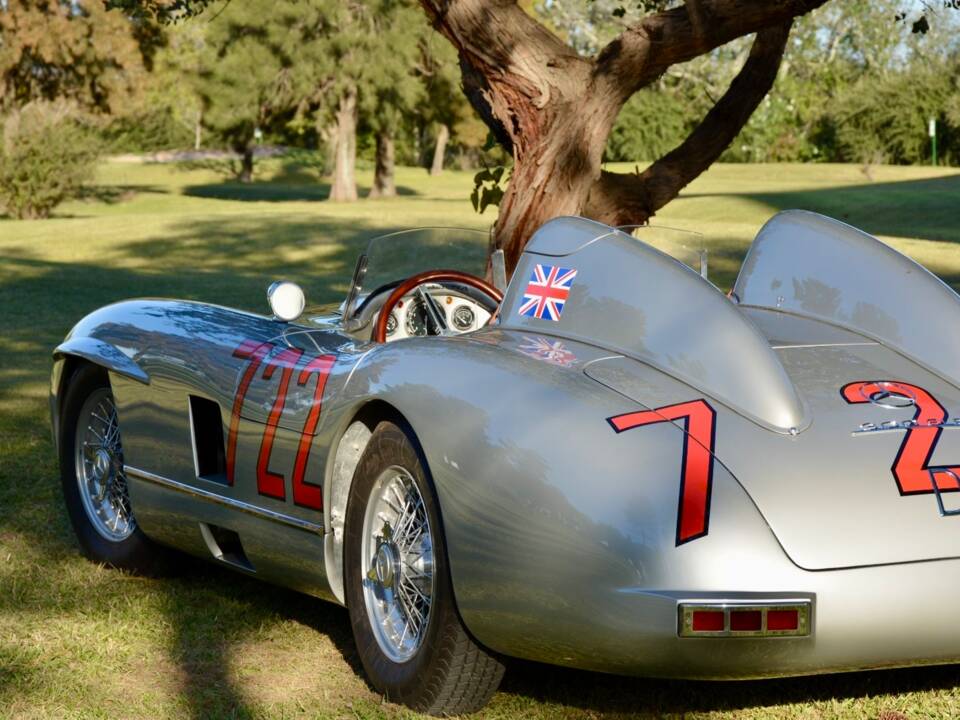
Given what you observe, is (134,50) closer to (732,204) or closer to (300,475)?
(732,204)

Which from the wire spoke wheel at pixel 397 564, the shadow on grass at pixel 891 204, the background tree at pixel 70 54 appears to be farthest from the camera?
the background tree at pixel 70 54

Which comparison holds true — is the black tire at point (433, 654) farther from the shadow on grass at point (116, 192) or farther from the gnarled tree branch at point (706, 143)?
the shadow on grass at point (116, 192)

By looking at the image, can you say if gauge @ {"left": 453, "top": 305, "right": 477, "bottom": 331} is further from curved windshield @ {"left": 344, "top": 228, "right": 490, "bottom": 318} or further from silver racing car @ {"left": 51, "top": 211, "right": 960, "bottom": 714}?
curved windshield @ {"left": 344, "top": 228, "right": 490, "bottom": 318}

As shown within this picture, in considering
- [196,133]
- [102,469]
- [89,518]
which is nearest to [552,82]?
[102,469]

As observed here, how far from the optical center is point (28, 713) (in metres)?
3.77

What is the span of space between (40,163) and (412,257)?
108 feet

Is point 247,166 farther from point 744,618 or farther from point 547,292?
point 744,618

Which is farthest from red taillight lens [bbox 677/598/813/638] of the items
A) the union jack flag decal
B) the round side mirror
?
the round side mirror

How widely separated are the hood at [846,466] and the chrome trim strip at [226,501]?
41.6 inches

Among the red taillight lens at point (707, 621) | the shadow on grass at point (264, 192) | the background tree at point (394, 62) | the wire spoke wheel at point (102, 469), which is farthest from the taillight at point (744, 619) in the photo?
the shadow on grass at point (264, 192)

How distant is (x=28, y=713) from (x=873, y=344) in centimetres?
251

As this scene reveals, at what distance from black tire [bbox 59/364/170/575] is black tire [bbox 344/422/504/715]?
1573mm

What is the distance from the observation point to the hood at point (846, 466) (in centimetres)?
312

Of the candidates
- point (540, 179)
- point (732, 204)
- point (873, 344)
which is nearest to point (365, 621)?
point (873, 344)
